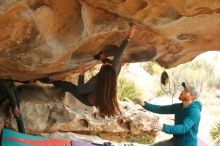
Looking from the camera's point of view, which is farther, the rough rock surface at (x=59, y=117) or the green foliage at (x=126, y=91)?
the green foliage at (x=126, y=91)

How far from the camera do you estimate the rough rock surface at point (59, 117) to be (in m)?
7.64

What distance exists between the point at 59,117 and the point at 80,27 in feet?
7.68

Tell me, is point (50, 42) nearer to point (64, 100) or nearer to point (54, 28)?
point (54, 28)

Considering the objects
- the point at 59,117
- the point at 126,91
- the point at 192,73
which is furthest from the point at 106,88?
the point at 192,73

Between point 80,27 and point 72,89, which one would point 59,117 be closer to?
point 72,89

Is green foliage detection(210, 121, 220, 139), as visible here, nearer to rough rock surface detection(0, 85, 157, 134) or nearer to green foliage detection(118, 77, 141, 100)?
green foliage detection(118, 77, 141, 100)

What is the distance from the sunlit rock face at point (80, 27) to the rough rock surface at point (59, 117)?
765 mm

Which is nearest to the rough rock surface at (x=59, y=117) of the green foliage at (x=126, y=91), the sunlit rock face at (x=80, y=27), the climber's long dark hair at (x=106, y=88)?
the sunlit rock face at (x=80, y=27)

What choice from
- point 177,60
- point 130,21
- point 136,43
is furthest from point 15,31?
point 177,60

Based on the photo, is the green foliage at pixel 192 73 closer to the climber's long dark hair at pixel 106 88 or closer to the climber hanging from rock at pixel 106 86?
the climber hanging from rock at pixel 106 86

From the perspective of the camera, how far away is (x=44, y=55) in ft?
20.4

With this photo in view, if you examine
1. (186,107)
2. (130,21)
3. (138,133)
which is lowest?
(138,133)

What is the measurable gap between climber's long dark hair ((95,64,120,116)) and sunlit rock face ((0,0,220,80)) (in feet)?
1.71

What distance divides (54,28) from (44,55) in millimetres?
420
